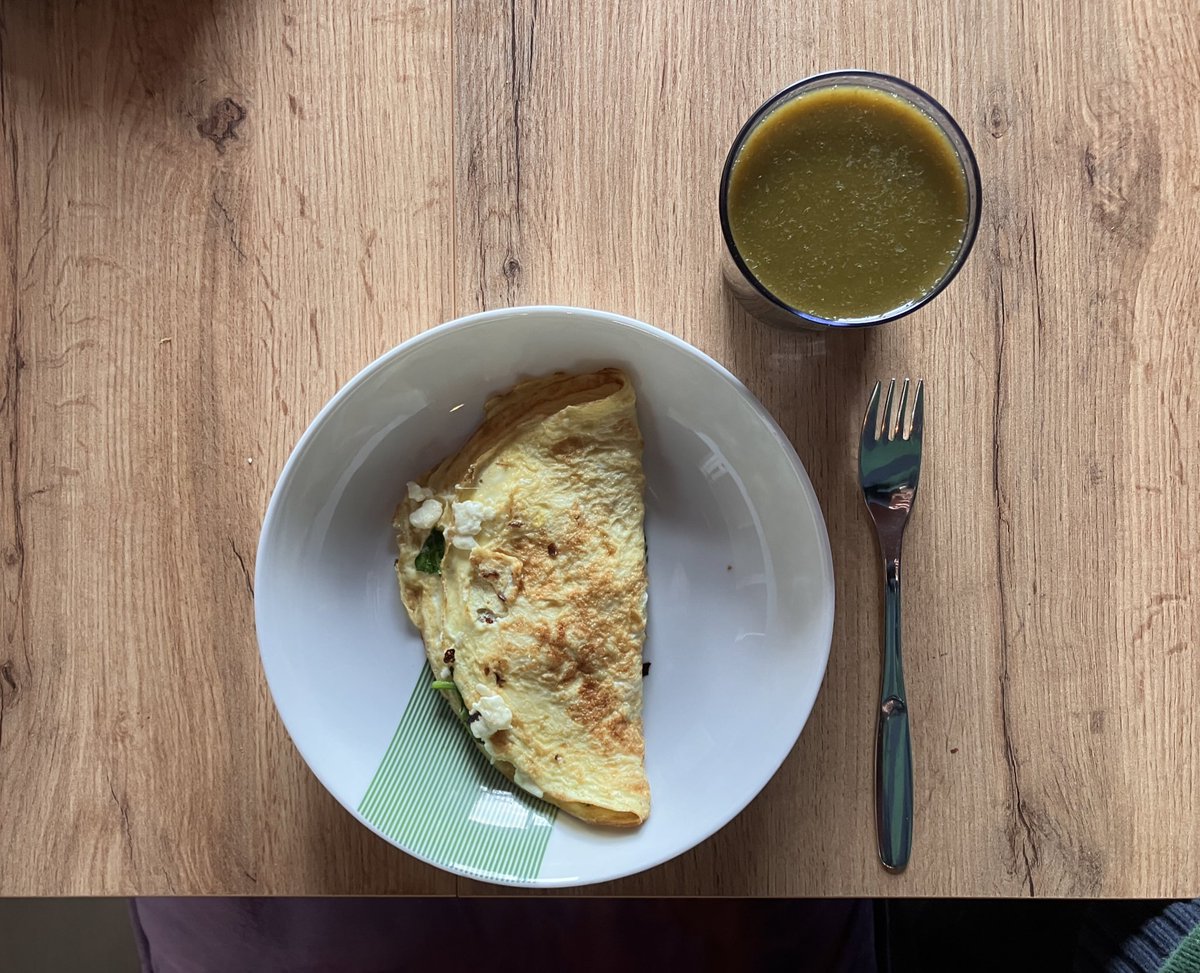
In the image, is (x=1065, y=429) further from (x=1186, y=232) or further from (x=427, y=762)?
(x=427, y=762)

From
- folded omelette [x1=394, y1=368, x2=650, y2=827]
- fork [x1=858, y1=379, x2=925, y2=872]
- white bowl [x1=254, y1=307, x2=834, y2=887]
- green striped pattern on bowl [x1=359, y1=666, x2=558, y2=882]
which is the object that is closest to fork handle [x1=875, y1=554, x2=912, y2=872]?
fork [x1=858, y1=379, x2=925, y2=872]

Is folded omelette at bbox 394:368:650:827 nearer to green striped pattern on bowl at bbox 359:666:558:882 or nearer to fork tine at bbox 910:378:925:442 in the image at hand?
green striped pattern on bowl at bbox 359:666:558:882

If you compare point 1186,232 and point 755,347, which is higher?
point 1186,232

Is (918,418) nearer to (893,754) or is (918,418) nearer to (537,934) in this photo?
(893,754)

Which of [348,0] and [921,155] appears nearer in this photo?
[921,155]

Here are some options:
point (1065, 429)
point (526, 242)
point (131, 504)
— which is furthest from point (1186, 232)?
point (131, 504)

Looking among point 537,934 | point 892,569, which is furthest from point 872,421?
point 537,934

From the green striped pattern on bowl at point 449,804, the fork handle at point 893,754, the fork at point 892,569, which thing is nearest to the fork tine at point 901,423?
the fork at point 892,569
